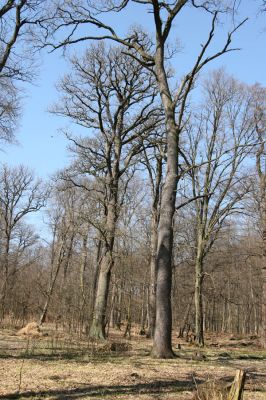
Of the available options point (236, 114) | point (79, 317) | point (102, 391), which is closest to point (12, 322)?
point (79, 317)

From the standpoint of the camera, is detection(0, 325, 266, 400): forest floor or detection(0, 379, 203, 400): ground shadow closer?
detection(0, 379, 203, 400): ground shadow

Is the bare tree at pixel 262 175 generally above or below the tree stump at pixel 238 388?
above

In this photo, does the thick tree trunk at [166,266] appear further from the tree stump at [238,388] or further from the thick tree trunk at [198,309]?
the thick tree trunk at [198,309]

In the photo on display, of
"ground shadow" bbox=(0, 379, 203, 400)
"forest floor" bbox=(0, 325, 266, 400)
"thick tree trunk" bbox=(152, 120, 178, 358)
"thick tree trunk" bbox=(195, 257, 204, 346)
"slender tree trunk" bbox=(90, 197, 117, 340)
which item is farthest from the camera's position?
"thick tree trunk" bbox=(195, 257, 204, 346)

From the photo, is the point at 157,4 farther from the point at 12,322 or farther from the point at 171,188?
the point at 12,322

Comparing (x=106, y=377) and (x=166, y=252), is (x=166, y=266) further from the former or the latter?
(x=106, y=377)

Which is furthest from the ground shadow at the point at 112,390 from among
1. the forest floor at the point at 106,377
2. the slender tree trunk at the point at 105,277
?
the slender tree trunk at the point at 105,277

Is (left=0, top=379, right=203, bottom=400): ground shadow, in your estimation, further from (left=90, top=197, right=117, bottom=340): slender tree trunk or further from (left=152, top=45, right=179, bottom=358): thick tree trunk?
(left=90, top=197, right=117, bottom=340): slender tree trunk

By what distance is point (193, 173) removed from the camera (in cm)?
2102

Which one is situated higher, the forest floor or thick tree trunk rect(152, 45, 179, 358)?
thick tree trunk rect(152, 45, 179, 358)

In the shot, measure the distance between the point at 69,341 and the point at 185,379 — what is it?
628 centimetres

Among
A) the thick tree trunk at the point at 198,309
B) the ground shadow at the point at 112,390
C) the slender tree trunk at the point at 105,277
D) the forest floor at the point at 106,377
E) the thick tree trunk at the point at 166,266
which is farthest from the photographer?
the thick tree trunk at the point at 198,309

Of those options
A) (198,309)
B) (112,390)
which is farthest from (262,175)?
(112,390)

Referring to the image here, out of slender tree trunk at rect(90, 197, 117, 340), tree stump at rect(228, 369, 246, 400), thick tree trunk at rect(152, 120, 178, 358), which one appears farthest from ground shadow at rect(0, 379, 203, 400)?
slender tree trunk at rect(90, 197, 117, 340)
